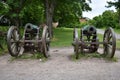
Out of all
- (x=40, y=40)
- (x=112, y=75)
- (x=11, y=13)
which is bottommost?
(x=112, y=75)

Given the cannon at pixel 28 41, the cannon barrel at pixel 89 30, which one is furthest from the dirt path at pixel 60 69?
the cannon barrel at pixel 89 30

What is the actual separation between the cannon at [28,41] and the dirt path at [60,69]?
0.55 meters

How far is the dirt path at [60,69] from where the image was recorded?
784 cm

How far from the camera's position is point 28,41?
11164 millimetres

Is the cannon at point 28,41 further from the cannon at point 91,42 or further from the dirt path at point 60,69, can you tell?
the cannon at point 91,42

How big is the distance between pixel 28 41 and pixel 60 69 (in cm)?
264

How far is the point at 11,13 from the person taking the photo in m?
20.2

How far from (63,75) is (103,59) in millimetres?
3265

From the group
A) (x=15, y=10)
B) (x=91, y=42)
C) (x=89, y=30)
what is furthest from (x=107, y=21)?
(x=91, y=42)

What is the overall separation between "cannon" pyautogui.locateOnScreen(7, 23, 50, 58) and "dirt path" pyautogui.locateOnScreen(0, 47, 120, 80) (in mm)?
549

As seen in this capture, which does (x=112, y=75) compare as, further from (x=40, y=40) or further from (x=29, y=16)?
(x=29, y=16)

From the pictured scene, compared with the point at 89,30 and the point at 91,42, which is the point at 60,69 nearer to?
the point at 91,42

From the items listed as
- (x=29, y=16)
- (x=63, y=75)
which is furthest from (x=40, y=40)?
(x=29, y=16)

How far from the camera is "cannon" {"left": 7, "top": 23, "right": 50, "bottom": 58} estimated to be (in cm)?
1077
